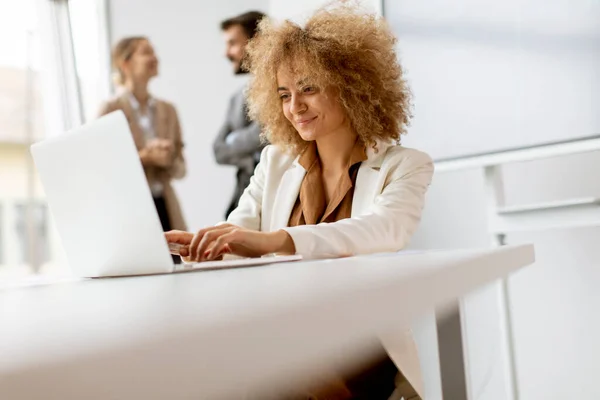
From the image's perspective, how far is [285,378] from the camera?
0.60 ft

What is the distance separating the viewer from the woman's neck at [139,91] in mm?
2859

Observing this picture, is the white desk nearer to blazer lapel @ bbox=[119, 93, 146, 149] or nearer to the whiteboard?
the whiteboard

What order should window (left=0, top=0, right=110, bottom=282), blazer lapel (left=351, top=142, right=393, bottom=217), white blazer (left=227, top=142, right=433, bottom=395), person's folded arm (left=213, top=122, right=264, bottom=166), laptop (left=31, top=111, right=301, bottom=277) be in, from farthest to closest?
window (left=0, top=0, right=110, bottom=282)
person's folded arm (left=213, top=122, right=264, bottom=166)
blazer lapel (left=351, top=142, right=393, bottom=217)
white blazer (left=227, top=142, right=433, bottom=395)
laptop (left=31, top=111, right=301, bottom=277)

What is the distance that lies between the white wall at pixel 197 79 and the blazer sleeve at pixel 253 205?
1.83m

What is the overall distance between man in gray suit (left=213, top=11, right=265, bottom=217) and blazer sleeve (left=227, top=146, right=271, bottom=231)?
113cm

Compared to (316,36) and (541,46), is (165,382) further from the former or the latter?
(541,46)

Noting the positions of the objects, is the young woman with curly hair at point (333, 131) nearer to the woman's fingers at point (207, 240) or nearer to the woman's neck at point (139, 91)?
the woman's fingers at point (207, 240)

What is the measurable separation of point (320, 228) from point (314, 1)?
85.3 inches

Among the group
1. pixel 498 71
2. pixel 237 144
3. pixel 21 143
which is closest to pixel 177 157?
pixel 237 144

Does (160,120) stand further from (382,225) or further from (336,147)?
(382,225)

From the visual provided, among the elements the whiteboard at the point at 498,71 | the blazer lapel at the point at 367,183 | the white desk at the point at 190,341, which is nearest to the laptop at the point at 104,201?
the white desk at the point at 190,341

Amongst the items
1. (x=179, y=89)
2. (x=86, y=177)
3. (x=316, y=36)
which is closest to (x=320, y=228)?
(x=86, y=177)

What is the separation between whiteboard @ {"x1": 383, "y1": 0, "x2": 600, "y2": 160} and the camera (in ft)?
5.78

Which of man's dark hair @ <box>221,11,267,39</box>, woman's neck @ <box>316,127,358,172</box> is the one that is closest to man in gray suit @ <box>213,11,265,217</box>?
man's dark hair @ <box>221,11,267,39</box>
